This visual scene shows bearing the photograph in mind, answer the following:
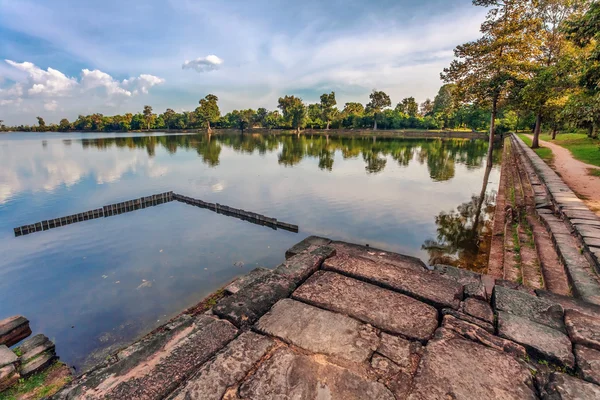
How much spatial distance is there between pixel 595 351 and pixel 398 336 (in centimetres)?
132

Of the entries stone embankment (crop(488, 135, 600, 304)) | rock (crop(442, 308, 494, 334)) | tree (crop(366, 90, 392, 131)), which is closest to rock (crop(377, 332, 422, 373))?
rock (crop(442, 308, 494, 334))

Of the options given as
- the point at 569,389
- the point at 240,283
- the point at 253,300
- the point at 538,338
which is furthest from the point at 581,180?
the point at 253,300

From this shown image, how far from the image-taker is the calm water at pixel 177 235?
584 cm

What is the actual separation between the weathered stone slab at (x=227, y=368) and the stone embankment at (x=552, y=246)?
3.06m

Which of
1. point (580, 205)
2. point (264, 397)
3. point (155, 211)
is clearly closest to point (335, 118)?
point (155, 211)

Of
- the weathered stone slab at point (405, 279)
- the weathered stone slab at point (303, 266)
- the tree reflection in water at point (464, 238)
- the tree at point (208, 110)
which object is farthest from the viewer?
the tree at point (208, 110)

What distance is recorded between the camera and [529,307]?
245 centimetres

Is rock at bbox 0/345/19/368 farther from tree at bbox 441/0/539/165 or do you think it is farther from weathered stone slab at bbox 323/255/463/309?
tree at bbox 441/0/539/165

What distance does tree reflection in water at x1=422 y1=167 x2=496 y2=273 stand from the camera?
Result: 6977mm

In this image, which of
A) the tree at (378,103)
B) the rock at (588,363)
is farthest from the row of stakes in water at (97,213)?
the tree at (378,103)

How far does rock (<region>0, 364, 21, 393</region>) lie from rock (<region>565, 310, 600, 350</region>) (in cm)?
602

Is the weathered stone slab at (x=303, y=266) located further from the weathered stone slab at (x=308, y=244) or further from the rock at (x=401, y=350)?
the weathered stone slab at (x=308, y=244)

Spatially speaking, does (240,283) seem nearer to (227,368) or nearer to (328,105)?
(227,368)

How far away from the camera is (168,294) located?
623 cm
